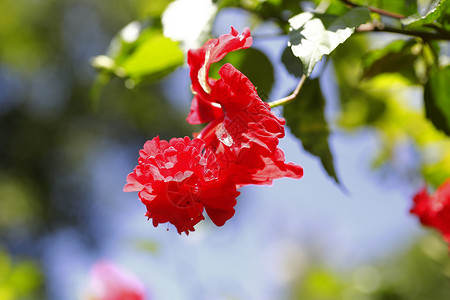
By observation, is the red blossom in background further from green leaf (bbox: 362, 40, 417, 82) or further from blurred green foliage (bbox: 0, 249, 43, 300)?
green leaf (bbox: 362, 40, 417, 82)

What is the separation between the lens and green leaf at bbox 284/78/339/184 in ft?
1.66

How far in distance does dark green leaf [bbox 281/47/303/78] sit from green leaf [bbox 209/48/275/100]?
12 centimetres

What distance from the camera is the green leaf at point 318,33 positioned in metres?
0.36

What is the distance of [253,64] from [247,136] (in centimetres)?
19

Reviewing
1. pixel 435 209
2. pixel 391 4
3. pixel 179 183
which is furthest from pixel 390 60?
pixel 179 183

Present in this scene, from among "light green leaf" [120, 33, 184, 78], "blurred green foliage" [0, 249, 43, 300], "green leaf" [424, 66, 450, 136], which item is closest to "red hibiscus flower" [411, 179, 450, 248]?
"green leaf" [424, 66, 450, 136]

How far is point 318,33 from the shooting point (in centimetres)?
38

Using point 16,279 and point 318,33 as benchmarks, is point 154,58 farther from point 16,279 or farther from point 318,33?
point 16,279

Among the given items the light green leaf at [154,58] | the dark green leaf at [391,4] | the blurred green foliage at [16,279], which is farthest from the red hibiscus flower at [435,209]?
the blurred green foliage at [16,279]

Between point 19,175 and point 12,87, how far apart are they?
1.56 metres

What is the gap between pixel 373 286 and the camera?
1.17 metres

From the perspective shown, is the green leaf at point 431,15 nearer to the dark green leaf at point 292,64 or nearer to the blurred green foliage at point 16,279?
the dark green leaf at point 292,64

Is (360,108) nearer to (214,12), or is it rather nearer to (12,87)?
(214,12)

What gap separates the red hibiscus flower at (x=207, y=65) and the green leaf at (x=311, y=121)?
0.36 ft
